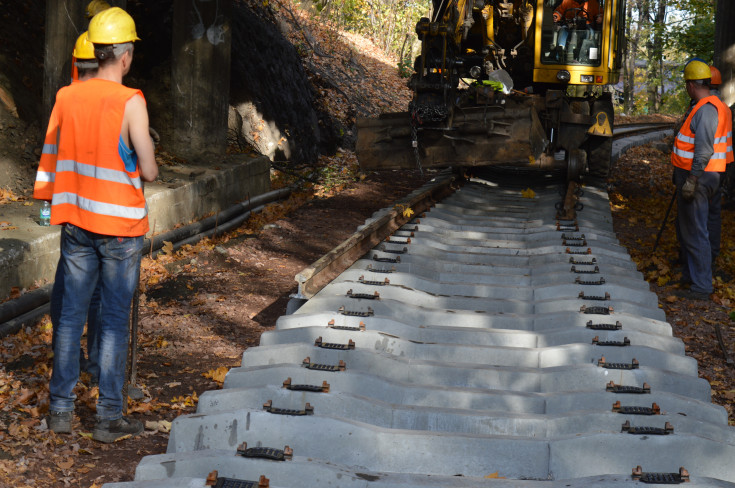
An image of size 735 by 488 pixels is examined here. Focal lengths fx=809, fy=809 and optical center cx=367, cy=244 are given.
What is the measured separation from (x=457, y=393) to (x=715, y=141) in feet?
19.2

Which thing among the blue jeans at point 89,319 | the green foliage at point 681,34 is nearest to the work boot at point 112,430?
the blue jeans at point 89,319

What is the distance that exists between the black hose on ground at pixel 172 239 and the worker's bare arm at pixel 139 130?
8.16 ft

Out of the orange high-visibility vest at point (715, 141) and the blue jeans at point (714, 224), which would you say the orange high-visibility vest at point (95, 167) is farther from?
Result: the blue jeans at point (714, 224)

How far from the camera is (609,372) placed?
14.4ft

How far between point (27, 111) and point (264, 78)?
5.80 metres

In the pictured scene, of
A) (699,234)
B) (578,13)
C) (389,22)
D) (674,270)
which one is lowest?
(674,270)

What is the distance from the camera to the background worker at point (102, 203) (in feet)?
14.6

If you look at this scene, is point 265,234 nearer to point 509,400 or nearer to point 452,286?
point 452,286

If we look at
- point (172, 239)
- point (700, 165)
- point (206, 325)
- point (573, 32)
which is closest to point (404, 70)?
point (573, 32)

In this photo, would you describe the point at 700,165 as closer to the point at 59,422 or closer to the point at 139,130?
the point at 139,130

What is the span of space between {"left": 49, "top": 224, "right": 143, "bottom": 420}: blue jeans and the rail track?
775 mm

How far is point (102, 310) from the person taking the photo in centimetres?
468

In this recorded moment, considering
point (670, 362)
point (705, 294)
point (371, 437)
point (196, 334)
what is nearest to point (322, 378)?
point (371, 437)

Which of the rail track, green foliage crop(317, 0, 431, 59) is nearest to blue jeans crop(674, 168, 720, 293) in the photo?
the rail track
